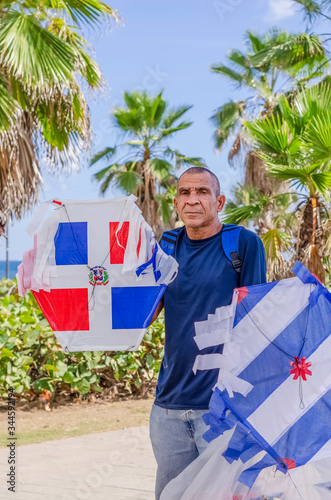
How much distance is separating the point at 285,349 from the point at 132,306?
0.70 metres

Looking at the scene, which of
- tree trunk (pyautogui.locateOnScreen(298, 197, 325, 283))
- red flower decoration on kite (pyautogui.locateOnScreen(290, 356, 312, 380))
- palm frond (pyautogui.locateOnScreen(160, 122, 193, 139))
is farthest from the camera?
palm frond (pyautogui.locateOnScreen(160, 122, 193, 139))

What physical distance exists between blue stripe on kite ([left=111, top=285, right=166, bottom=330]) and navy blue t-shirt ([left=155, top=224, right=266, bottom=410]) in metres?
0.09

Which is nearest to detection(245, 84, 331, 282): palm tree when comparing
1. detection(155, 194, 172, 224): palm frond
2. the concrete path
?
the concrete path

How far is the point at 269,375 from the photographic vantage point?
8.51ft

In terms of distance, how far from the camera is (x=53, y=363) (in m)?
8.16

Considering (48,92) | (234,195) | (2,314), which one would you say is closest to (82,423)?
(2,314)

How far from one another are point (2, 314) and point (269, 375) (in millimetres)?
5800

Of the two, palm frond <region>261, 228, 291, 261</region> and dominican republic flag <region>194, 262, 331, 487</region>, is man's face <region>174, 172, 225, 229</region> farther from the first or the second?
palm frond <region>261, 228, 291, 261</region>

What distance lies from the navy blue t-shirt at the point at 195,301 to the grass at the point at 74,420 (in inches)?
161

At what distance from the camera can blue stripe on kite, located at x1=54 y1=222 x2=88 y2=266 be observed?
9.66 feet

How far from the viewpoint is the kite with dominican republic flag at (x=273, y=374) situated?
8.10ft

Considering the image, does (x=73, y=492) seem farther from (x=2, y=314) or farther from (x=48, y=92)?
(x=48, y=92)

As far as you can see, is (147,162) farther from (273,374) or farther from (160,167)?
(273,374)

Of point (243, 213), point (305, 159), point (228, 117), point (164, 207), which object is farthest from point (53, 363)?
point (228, 117)
